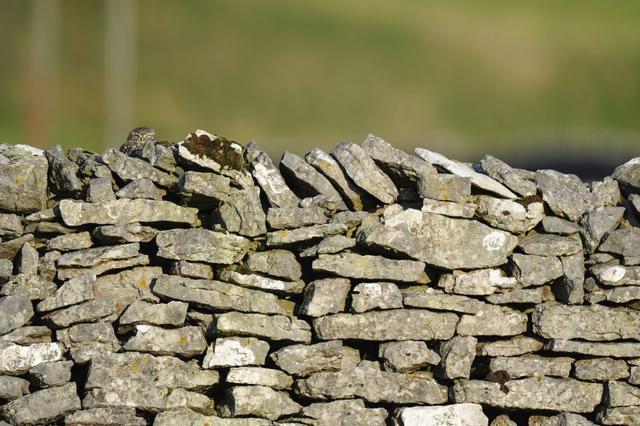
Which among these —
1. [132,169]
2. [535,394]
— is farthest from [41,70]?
[535,394]

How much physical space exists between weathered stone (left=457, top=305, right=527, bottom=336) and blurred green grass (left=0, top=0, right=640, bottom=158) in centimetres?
2832

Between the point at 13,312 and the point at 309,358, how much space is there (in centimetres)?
218

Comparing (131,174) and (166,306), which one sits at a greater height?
(131,174)

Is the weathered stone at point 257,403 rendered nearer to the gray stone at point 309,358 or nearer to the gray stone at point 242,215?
the gray stone at point 309,358

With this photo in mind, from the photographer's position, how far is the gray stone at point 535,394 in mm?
7734

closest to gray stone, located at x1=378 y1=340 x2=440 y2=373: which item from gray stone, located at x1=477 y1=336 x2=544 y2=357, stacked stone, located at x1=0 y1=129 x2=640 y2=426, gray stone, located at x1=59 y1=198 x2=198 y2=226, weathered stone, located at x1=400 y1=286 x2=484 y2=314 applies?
stacked stone, located at x1=0 y1=129 x2=640 y2=426

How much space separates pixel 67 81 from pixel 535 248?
32.7 m

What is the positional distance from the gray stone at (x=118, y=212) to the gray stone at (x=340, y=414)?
172cm

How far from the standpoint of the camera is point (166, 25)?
45.8m

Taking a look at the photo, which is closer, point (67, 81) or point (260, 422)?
point (260, 422)

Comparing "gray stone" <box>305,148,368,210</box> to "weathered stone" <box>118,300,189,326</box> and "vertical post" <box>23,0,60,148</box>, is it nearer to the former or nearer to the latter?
"weathered stone" <box>118,300,189,326</box>

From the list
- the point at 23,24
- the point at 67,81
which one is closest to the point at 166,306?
the point at 23,24

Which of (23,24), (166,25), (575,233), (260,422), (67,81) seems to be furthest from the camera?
(166,25)

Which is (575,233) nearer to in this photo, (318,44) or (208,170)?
(208,170)
